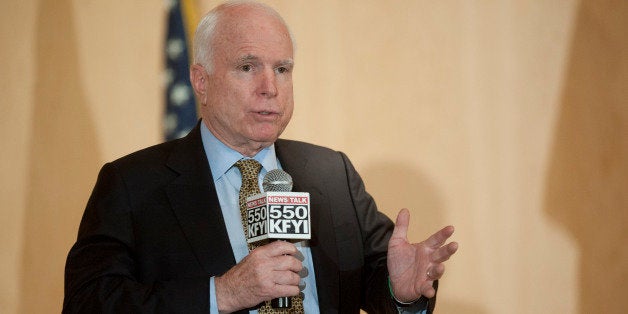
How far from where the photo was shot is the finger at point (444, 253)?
222cm

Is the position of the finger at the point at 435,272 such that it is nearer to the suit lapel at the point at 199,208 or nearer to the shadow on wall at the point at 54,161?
the suit lapel at the point at 199,208

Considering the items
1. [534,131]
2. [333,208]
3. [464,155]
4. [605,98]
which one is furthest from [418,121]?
[333,208]

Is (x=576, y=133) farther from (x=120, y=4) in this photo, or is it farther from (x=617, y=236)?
(x=120, y=4)

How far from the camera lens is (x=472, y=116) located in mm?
3846

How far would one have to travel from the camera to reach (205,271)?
2328mm

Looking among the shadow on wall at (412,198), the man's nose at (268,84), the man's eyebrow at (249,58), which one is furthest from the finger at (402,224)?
the shadow on wall at (412,198)

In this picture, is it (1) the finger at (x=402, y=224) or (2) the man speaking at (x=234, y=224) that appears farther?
(1) the finger at (x=402, y=224)

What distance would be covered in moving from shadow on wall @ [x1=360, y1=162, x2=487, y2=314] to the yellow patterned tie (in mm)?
1270

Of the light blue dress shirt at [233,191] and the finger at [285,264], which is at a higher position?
the light blue dress shirt at [233,191]

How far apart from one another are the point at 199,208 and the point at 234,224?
0.12m

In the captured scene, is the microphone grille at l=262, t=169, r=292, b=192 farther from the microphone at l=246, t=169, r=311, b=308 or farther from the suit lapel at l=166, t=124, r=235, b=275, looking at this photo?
the suit lapel at l=166, t=124, r=235, b=275

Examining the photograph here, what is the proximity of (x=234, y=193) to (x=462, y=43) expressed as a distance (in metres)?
1.80

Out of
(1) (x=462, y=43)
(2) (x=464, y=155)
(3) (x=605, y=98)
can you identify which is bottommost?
(2) (x=464, y=155)

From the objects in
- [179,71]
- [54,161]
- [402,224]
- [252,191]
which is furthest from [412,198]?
[54,161]
